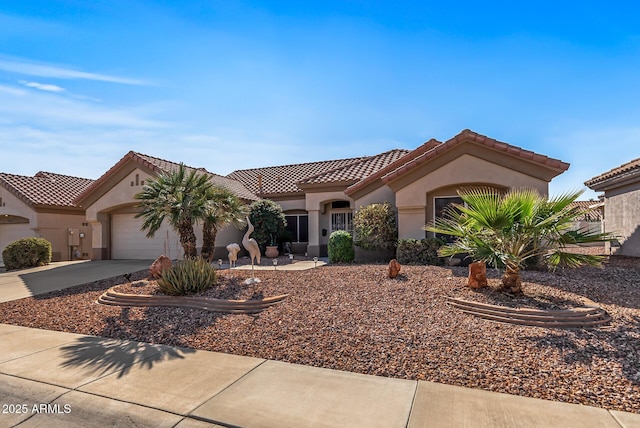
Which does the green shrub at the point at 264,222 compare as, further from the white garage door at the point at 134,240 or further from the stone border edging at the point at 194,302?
the stone border edging at the point at 194,302

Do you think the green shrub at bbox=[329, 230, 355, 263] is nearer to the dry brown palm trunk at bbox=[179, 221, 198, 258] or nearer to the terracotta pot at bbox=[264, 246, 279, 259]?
the terracotta pot at bbox=[264, 246, 279, 259]

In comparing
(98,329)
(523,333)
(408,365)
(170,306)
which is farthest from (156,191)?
(523,333)

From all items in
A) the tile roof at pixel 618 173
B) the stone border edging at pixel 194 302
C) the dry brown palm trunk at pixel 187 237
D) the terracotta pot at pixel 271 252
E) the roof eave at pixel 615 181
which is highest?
the tile roof at pixel 618 173

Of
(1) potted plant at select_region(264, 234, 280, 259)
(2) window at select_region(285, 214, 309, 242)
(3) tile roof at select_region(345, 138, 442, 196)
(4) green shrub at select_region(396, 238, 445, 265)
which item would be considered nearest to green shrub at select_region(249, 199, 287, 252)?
(1) potted plant at select_region(264, 234, 280, 259)

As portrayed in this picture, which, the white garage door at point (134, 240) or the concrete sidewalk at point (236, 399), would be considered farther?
the white garage door at point (134, 240)

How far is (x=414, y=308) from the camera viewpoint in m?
7.18

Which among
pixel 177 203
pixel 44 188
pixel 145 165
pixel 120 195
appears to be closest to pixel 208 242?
pixel 177 203

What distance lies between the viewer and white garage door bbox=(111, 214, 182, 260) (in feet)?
58.9

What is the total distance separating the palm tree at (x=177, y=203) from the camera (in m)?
10.9

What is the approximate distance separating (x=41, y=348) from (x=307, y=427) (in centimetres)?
532

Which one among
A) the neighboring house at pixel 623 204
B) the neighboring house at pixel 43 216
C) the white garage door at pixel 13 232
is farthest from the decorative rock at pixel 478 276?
the white garage door at pixel 13 232

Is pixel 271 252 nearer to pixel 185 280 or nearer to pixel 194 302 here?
pixel 185 280

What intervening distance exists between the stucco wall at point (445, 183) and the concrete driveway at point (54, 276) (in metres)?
11.0

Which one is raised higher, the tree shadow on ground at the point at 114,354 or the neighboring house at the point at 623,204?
the neighboring house at the point at 623,204
